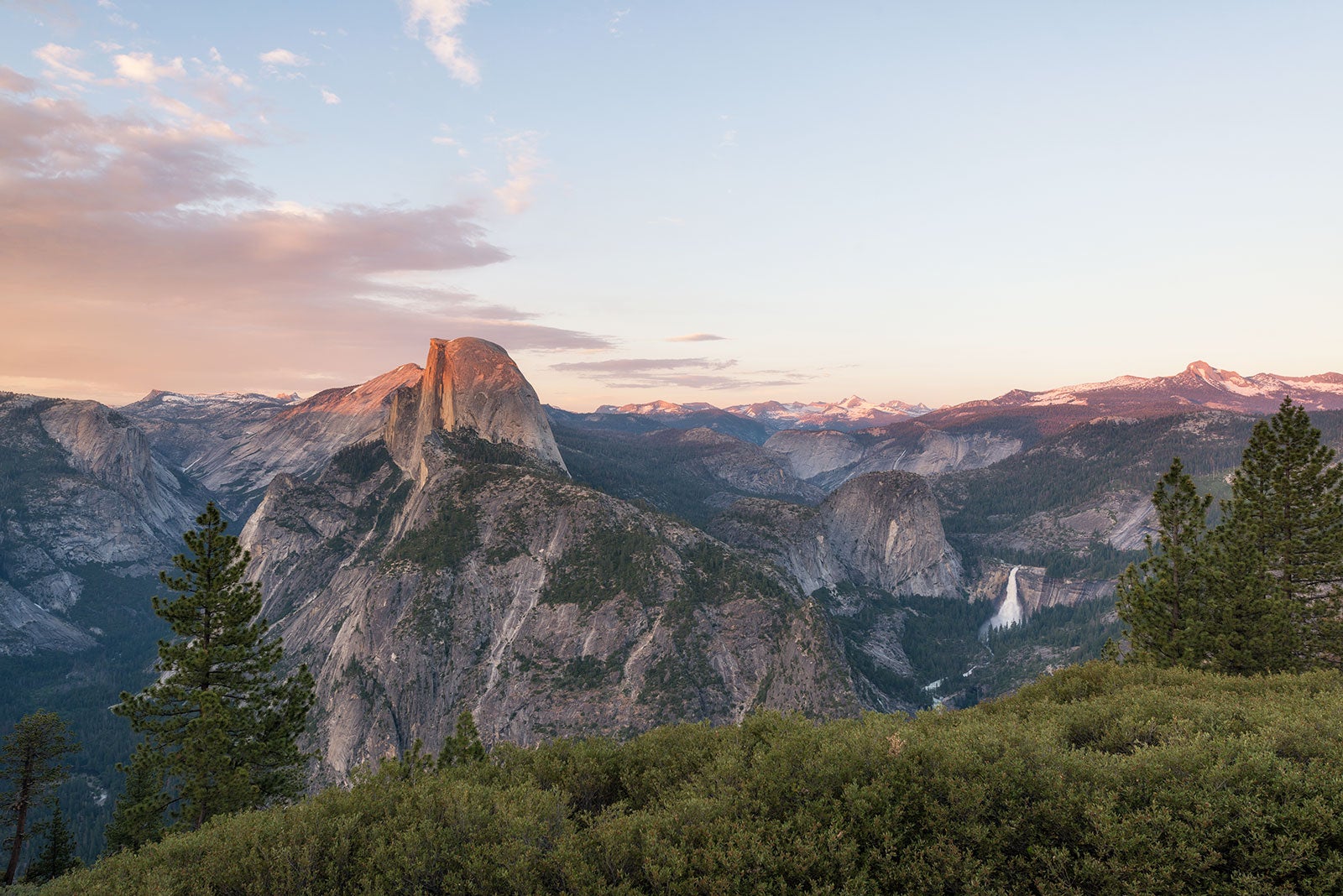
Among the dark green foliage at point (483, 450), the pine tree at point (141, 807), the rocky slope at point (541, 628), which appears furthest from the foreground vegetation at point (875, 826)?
the dark green foliage at point (483, 450)

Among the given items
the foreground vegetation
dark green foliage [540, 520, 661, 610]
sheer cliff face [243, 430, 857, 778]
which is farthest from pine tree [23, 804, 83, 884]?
dark green foliage [540, 520, 661, 610]

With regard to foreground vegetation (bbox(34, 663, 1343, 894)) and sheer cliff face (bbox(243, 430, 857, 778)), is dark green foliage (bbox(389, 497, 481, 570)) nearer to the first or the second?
sheer cliff face (bbox(243, 430, 857, 778))

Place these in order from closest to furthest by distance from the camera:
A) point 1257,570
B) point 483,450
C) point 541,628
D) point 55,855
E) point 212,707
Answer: point 212,707 → point 1257,570 → point 55,855 → point 541,628 → point 483,450

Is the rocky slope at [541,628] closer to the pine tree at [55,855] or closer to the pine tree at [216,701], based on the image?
the pine tree at [55,855]

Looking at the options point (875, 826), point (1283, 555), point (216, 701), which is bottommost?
point (216, 701)

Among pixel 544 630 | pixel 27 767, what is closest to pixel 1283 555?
pixel 27 767

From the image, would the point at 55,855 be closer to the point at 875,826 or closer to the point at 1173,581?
the point at 875,826

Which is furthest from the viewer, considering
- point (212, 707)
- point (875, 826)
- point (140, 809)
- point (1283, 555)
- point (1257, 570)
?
point (1283, 555)
